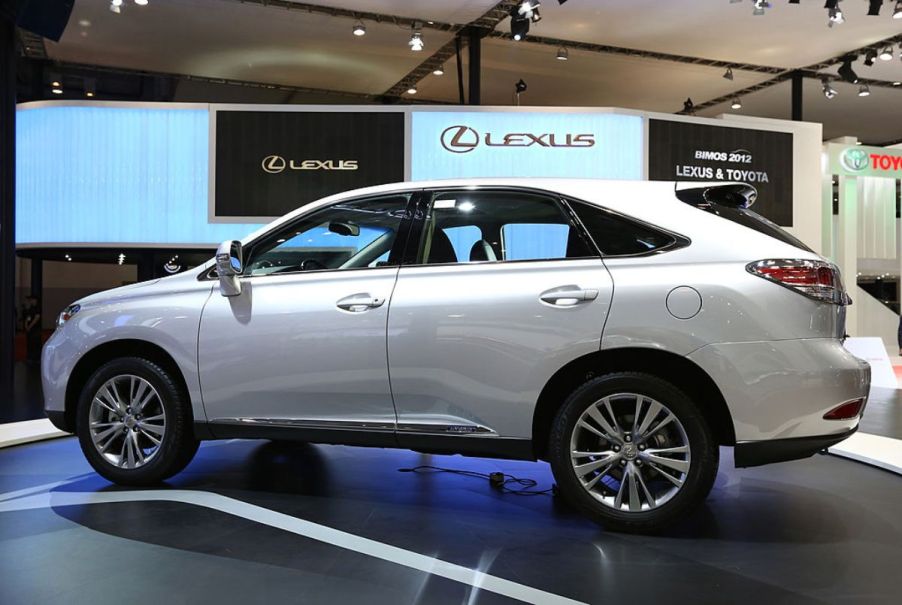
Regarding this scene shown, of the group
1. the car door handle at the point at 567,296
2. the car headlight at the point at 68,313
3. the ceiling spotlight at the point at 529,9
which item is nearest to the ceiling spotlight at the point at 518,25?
the ceiling spotlight at the point at 529,9

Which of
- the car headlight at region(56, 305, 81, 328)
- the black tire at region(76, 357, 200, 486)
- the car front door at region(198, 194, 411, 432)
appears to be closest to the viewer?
the car front door at region(198, 194, 411, 432)

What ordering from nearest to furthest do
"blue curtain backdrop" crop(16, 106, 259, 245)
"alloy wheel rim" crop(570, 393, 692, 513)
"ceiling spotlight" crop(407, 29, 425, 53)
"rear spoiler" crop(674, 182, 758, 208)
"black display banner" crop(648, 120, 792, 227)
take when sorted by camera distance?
"alloy wheel rim" crop(570, 393, 692, 513) < "rear spoiler" crop(674, 182, 758, 208) < "blue curtain backdrop" crop(16, 106, 259, 245) < "black display banner" crop(648, 120, 792, 227) < "ceiling spotlight" crop(407, 29, 425, 53)

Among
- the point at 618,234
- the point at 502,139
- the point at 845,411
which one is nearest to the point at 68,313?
the point at 618,234

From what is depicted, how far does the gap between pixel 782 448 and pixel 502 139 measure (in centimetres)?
718

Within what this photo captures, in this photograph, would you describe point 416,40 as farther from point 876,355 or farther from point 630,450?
point 630,450

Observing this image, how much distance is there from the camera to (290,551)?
8.90ft

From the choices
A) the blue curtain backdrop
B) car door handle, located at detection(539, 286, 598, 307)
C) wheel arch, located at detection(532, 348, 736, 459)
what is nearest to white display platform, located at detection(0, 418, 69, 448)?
wheel arch, located at detection(532, 348, 736, 459)

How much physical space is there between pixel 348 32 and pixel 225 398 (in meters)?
9.27

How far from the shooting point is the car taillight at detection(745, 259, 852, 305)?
9.05 ft

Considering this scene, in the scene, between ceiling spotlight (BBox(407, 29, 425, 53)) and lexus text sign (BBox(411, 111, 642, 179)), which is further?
ceiling spotlight (BBox(407, 29, 425, 53))

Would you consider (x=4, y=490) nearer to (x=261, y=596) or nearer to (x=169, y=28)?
(x=261, y=596)

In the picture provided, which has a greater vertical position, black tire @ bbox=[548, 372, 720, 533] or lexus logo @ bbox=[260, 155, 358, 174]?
lexus logo @ bbox=[260, 155, 358, 174]

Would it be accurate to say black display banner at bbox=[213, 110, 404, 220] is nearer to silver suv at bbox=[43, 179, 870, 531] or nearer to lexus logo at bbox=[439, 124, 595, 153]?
lexus logo at bbox=[439, 124, 595, 153]

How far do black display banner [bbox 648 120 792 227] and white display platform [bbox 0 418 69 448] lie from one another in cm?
771
